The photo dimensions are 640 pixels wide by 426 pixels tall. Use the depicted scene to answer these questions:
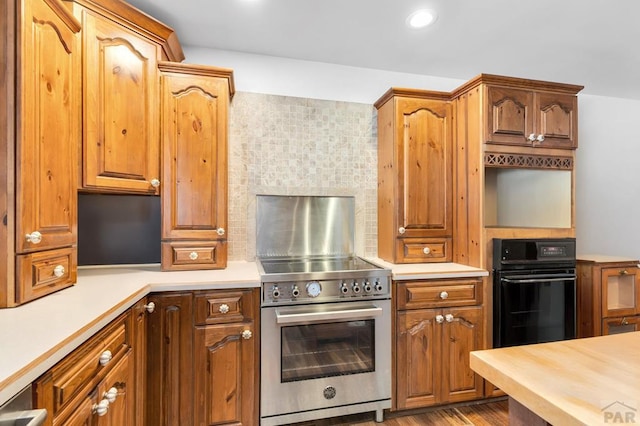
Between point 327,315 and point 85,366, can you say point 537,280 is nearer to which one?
point 327,315

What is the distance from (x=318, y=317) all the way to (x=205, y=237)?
33.2 inches

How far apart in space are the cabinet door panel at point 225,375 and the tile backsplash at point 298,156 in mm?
716

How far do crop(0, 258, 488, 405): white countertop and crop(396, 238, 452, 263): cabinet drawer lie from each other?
8 cm

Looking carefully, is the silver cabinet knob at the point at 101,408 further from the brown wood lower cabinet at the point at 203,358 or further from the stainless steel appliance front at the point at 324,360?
the stainless steel appliance front at the point at 324,360

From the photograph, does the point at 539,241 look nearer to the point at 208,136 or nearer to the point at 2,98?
the point at 208,136

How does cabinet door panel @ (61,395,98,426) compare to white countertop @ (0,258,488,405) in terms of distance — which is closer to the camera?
white countertop @ (0,258,488,405)

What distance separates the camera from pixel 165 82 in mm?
1832

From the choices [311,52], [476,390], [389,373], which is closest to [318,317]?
[389,373]

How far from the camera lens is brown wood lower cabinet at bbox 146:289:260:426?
156cm

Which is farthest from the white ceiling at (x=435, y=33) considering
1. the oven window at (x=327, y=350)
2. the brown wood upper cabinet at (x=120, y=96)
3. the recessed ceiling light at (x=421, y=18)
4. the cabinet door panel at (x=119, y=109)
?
the oven window at (x=327, y=350)

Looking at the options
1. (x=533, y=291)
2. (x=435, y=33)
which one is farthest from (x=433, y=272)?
(x=435, y=33)

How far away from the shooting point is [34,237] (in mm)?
1129

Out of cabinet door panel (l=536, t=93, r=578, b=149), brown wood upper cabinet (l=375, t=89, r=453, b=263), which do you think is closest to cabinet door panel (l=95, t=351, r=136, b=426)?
brown wood upper cabinet (l=375, t=89, r=453, b=263)

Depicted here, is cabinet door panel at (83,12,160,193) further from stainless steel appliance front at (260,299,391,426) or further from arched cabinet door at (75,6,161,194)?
stainless steel appliance front at (260,299,391,426)
